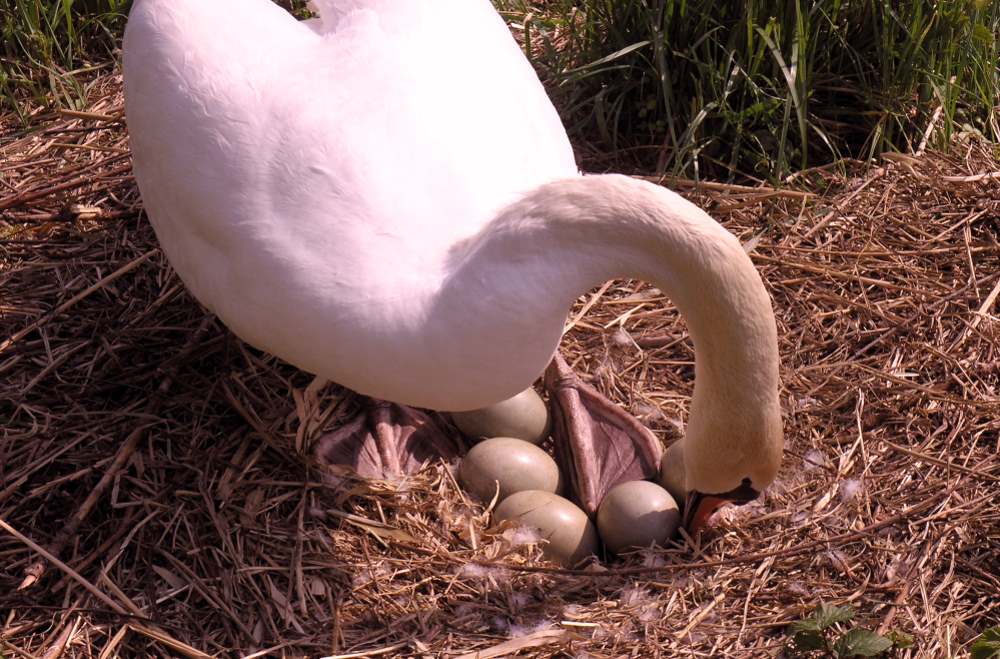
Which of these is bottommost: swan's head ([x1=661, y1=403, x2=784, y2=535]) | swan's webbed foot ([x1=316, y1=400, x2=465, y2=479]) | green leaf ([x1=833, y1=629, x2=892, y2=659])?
swan's webbed foot ([x1=316, y1=400, x2=465, y2=479])

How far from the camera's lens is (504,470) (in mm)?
3883

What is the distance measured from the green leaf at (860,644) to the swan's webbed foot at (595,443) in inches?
38.3

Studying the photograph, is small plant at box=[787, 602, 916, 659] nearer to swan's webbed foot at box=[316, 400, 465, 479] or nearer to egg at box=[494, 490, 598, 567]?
egg at box=[494, 490, 598, 567]

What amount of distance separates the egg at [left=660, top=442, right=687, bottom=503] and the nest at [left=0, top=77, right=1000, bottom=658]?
180 mm

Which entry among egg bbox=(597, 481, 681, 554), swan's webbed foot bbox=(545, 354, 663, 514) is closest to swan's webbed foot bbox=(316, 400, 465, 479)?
swan's webbed foot bbox=(545, 354, 663, 514)

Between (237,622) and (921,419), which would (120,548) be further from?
(921,419)

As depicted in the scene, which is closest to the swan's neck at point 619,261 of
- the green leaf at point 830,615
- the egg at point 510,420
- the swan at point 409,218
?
the swan at point 409,218

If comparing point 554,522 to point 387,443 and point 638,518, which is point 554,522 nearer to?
point 638,518

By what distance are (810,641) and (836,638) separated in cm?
13

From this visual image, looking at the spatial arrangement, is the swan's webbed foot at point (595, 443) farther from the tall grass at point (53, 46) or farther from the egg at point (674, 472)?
the tall grass at point (53, 46)

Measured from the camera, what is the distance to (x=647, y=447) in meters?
4.09

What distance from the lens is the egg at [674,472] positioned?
3.91 metres

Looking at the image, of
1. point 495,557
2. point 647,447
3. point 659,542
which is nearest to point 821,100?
point 647,447

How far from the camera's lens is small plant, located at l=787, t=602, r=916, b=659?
10.6ft
